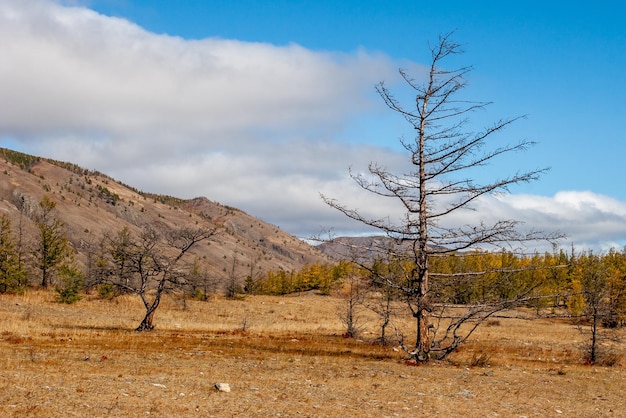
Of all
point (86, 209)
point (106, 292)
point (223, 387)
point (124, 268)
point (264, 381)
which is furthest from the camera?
point (86, 209)

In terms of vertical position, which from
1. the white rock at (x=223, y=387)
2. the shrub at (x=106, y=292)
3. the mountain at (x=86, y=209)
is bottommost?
the shrub at (x=106, y=292)

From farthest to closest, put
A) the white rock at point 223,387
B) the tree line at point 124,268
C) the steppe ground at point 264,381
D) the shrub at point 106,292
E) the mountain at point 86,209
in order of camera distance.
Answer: the mountain at point 86,209
the shrub at point 106,292
the tree line at point 124,268
the white rock at point 223,387
the steppe ground at point 264,381

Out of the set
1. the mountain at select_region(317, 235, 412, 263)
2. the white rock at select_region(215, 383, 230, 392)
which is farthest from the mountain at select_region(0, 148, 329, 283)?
the white rock at select_region(215, 383, 230, 392)

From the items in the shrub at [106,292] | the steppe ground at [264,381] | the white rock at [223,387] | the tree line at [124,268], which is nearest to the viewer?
the steppe ground at [264,381]

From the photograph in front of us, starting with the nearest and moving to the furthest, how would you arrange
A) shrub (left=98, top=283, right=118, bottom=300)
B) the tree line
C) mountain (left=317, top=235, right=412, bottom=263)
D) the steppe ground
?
the steppe ground < mountain (left=317, top=235, right=412, bottom=263) < the tree line < shrub (left=98, top=283, right=118, bottom=300)

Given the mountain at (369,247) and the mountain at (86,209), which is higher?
the mountain at (86,209)

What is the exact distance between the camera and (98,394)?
11227mm

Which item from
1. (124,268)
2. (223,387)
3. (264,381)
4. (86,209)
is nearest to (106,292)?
(124,268)

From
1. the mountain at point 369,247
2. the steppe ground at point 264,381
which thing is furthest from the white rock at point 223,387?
the mountain at point 369,247

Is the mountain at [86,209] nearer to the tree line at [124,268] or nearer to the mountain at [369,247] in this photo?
the tree line at [124,268]

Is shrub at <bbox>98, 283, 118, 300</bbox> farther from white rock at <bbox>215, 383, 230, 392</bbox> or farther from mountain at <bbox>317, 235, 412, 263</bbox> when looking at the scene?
white rock at <bbox>215, 383, 230, 392</bbox>

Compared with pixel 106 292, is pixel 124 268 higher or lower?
higher

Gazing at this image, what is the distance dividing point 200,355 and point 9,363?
6.94m

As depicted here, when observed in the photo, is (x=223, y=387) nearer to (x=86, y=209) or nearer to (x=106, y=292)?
(x=106, y=292)
